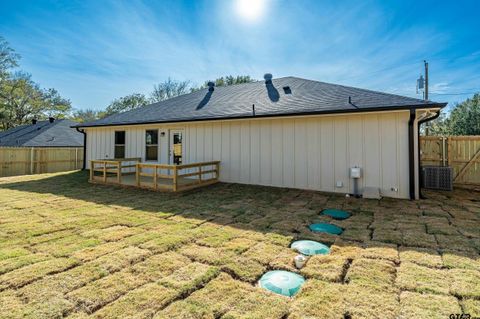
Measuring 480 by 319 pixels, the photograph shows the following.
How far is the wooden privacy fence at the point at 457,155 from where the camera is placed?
7887 mm

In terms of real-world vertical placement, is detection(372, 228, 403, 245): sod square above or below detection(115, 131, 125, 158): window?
below

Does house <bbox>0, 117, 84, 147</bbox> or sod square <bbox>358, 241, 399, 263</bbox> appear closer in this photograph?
sod square <bbox>358, 241, 399, 263</bbox>

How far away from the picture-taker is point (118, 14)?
341 inches

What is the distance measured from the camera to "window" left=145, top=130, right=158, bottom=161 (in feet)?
32.7

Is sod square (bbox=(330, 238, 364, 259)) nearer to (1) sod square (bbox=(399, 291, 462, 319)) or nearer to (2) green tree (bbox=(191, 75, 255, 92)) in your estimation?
(1) sod square (bbox=(399, 291, 462, 319))

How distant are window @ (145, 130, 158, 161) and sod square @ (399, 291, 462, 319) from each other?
9.34 meters

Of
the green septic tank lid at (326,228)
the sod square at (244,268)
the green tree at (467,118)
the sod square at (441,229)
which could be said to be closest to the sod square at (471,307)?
the sod square at (244,268)

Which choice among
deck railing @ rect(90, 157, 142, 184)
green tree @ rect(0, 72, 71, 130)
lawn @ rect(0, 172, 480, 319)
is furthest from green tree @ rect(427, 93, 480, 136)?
green tree @ rect(0, 72, 71, 130)

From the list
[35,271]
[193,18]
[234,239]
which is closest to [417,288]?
[234,239]

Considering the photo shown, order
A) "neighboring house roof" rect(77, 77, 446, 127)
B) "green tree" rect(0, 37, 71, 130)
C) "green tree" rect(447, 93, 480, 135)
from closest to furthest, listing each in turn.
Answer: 1. "neighboring house roof" rect(77, 77, 446, 127)
2. "green tree" rect(447, 93, 480, 135)
3. "green tree" rect(0, 37, 71, 130)

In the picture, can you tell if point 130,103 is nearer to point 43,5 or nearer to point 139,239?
point 43,5

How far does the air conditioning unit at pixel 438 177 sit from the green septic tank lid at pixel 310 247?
655 centimetres

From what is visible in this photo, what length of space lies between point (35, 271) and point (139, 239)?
120 centimetres

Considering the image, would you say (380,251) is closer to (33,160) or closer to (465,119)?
(33,160)
